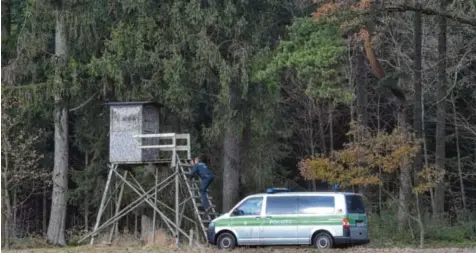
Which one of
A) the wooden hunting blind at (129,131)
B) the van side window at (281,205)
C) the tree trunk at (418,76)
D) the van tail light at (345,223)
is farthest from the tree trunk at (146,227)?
the tree trunk at (418,76)

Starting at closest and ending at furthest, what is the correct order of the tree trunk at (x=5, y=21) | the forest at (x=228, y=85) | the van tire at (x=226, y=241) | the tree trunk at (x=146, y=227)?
the van tire at (x=226, y=241) < the forest at (x=228, y=85) < the tree trunk at (x=146, y=227) < the tree trunk at (x=5, y=21)

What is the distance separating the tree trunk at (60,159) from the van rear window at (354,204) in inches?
565

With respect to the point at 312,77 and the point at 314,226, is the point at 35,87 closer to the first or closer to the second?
the point at 312,77

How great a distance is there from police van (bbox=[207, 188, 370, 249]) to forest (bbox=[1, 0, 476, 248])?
9.81 ft

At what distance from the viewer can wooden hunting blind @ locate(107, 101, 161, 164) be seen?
25688mm

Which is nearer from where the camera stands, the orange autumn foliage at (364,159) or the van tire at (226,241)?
the van tire at (226,241)

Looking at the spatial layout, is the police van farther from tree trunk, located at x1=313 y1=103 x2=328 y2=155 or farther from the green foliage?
tree trunk, located at x1=313 y1=103 x2=328 y2=155

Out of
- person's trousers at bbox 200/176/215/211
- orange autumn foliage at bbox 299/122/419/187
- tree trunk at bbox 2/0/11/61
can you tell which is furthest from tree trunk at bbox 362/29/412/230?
tree trunk at bbox 2/0/11/61

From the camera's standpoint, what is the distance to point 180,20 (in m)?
30.6

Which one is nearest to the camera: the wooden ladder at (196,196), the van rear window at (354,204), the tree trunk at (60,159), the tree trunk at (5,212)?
the van rear window at (354,204)

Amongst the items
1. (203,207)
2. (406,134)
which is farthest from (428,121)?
(203,207)

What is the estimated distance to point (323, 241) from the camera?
21.5 meters

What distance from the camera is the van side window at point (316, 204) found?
21.7 meters

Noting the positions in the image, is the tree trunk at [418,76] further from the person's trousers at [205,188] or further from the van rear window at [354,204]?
the person's trousers at [205,188]
